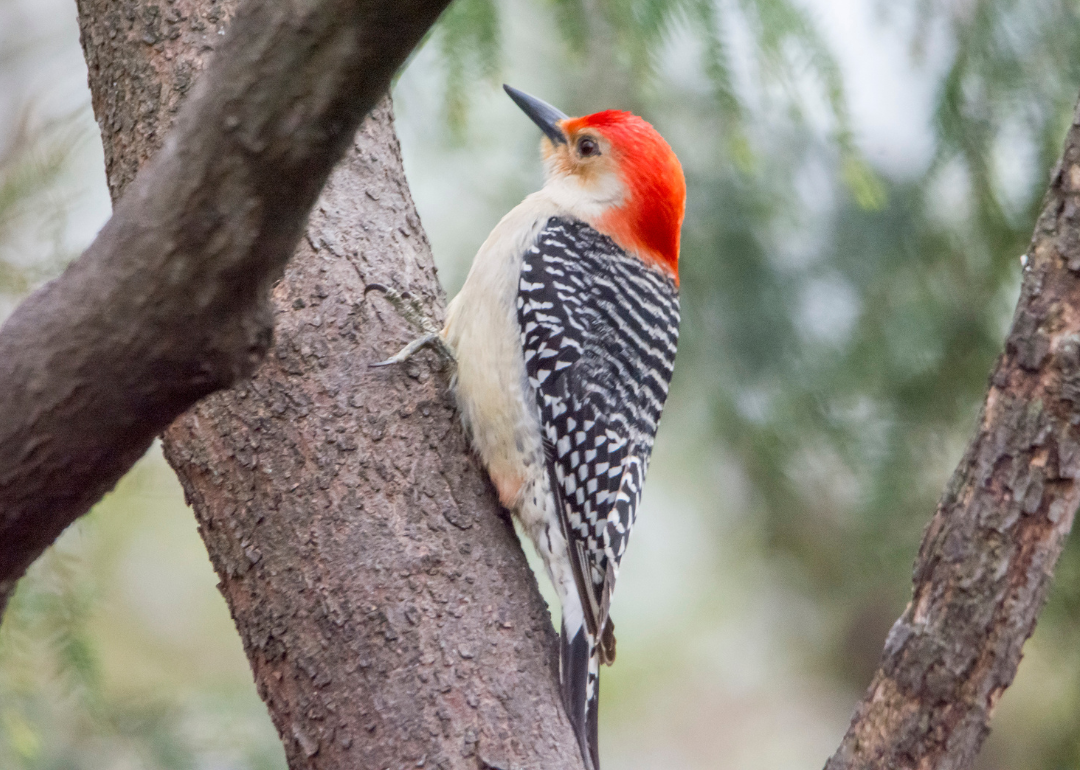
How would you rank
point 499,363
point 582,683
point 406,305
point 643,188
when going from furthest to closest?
point 643,188 < point 499,363 < point 406,305 < point 582,683

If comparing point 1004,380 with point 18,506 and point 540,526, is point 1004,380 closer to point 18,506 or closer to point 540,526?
point 540,526

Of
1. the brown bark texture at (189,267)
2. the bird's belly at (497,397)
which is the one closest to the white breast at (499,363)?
the bird's belly at (497,397)

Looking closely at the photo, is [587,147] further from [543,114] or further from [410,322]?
[410,322]

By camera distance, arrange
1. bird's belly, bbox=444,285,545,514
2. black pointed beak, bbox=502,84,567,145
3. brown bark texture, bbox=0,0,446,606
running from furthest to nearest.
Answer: black pointed beak, bbox=502,84,567,145 → bird's belly, bbox=444,285,545,514 → brown bark texture, bbox=0,0,446,606

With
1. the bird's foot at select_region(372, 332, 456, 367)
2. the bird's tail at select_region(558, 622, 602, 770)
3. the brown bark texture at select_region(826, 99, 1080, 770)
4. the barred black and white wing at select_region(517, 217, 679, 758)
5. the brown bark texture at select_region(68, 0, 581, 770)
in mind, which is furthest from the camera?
the barred black and white wing at select_region(517, 217, 679, 758)

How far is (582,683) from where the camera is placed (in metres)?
2.56

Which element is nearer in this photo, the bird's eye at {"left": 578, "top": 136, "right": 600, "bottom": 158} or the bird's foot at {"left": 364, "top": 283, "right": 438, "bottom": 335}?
the bird's foot at {"left": 364, "top": 283, "right": 438, "bottom": 335}

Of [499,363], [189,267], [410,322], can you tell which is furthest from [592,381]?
[189,267]

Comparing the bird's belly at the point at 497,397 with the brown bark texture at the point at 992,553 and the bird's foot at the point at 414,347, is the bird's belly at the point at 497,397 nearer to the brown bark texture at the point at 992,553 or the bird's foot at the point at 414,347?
the bird's foot at the point at 414,347

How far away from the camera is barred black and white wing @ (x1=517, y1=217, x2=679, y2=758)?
305 cm

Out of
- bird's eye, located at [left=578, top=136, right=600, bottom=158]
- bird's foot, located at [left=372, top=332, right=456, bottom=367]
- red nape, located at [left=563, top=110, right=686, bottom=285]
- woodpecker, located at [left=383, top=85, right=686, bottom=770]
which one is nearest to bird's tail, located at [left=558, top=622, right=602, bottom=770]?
woodpecker, located at [left=383, top=85, right=686, bottom=770]

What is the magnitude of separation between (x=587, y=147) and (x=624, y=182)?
232mm

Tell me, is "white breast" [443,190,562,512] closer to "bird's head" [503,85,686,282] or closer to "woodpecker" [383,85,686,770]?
"woodpecker" [383,85,686,770]

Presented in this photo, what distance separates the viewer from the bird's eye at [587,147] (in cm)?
360
